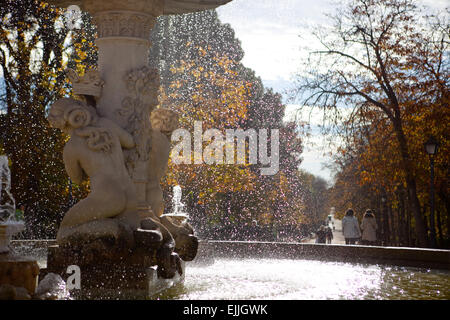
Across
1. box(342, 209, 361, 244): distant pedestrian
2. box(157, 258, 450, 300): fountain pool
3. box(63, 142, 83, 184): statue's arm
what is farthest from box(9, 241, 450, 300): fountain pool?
box(342, 209, 361, 244): distant pedestrian

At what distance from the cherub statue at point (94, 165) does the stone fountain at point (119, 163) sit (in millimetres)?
11

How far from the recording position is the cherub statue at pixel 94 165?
732 centimetres

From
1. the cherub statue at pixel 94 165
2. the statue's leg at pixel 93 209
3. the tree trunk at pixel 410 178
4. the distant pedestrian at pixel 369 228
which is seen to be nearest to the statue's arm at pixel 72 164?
the cherub statue at pixel 94 165

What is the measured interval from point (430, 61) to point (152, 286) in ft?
47.5

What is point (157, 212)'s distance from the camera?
27.5ft

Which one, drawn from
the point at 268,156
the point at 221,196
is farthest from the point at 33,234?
the point at 268,156

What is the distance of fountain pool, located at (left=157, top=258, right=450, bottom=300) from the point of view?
7.23m

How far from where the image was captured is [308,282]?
8297 millimetres

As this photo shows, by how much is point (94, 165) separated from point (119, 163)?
11.4 inches

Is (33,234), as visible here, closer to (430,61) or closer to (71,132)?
(430,61)

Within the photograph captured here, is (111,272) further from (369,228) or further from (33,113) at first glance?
(33,113)

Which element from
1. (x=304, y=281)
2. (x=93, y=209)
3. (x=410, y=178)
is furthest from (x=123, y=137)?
(x=410, y=178)

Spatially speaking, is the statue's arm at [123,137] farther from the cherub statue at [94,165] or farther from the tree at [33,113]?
the tree at [33,113]

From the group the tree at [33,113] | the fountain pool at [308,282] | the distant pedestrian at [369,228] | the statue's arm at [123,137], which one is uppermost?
the tree at [33,113]
